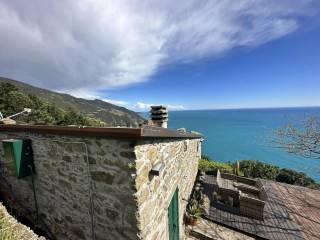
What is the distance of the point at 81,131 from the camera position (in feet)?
10.7

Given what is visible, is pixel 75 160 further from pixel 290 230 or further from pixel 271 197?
pixel 271 197

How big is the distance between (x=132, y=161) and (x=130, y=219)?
98 cm

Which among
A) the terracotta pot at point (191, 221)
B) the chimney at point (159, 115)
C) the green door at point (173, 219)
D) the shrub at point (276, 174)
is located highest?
the chimney at point (159, 115)

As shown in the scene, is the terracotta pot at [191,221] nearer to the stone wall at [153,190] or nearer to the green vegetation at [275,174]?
the stone wall at [153,190]

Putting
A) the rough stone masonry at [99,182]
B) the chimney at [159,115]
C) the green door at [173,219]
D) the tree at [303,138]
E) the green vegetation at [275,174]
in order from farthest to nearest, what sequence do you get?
the green vegetation at [275,174] → the tree at [303,138] → the chimney at [159,115] → the green door at [173,219] → the rough stone masonry at [99,182]

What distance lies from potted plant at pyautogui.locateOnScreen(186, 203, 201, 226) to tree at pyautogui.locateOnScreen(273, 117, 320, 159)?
23.2 ft

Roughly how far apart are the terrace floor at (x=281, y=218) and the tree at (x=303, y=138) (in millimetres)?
2505

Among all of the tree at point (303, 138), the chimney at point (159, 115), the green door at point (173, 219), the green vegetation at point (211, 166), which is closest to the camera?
the green door at point (173, 219)

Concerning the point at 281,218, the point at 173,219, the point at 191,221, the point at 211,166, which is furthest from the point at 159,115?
the point at 211,166

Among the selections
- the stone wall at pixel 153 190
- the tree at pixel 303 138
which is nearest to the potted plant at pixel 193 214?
the stone wall at pixel 153 190

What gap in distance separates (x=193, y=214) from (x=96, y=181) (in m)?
4.95

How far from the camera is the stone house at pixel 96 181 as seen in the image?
294cm

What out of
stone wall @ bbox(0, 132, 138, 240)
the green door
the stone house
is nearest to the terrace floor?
the green door

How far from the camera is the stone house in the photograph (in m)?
2.94
